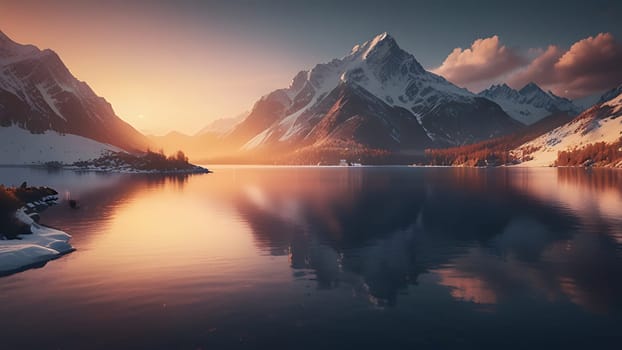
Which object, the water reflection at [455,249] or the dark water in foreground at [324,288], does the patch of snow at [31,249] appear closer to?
the dark water in foreground at [324,288]

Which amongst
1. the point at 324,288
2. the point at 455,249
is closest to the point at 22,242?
the point at 324,288

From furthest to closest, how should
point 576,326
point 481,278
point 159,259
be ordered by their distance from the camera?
point 159,259, point 481,278, point 576,326

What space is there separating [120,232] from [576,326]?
5320cm

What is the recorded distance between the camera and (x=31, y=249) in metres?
37.9

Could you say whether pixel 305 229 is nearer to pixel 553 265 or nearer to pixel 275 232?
pixel 275 232

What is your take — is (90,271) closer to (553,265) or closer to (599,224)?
(553,265)

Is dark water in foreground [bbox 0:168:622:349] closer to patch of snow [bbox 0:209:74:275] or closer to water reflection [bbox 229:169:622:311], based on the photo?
water reflection [bbox 229:169:622:311]

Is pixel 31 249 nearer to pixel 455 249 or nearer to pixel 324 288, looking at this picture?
pixel 324 288

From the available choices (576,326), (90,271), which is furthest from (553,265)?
(90,271)

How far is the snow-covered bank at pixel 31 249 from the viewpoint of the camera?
34.4 m

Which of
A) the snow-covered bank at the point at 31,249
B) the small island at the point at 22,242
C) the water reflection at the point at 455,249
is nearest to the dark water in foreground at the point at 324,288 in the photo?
the water reflection at the point at 455,249

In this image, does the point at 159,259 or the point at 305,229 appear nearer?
the point at 159,259

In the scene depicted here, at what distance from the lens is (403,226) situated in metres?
57.8

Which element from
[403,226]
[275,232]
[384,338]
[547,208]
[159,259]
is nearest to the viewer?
[384,338]
